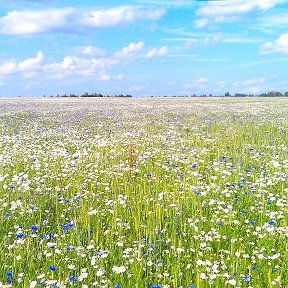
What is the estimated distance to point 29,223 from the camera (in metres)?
6.41

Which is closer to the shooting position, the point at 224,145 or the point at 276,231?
the point at 276,231

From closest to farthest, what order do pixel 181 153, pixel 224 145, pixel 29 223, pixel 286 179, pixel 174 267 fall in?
pixel 174 267
pixel 29 223
pixel 286 179
pixel 181 153
pixel 224 145

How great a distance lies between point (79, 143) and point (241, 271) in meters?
9.68

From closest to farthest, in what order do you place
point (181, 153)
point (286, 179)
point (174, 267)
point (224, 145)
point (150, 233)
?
1. point (174, 267)
2. point (150, 233)
3. point (286, 179)
4. point (181, 153)
5. point (224, 145)

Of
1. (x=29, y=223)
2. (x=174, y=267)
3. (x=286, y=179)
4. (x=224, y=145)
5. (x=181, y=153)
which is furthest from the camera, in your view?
(x=224, y=145)

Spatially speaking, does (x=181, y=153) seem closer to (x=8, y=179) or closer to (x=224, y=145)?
(x=224, y=145)

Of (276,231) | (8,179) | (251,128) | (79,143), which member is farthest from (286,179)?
(251,128)

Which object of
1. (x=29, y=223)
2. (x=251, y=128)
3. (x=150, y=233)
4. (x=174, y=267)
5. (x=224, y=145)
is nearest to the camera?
(x=174, y=267)

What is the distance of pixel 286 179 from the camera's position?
8.29 metres

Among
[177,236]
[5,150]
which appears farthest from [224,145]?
[177,236]

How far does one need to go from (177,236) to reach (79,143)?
8.43 metres

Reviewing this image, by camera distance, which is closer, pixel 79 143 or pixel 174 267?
pixel 174 267

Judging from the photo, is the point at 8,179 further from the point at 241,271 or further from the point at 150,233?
the point at 241,271

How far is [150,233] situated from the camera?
18.2ft
